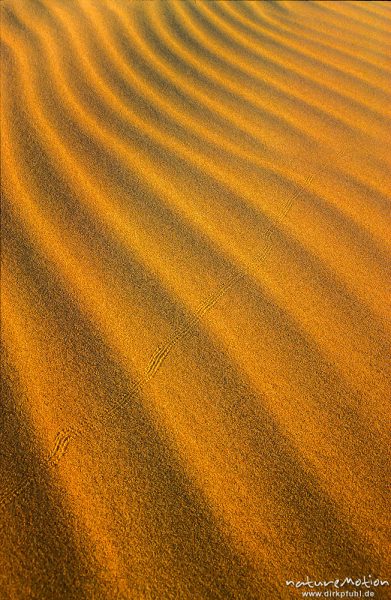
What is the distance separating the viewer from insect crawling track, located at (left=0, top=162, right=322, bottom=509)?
0.96 meters

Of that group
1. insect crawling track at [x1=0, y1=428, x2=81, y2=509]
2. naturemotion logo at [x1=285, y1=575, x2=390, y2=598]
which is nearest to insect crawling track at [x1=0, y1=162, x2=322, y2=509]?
insect crawling track at [x1=0, y1=428, x2=81, y2=509]

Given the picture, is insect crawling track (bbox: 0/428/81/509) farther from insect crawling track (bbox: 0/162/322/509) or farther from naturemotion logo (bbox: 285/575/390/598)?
naturemotion logo (bbox: 285/575/390/598)

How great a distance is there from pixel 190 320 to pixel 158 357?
0.47 ft

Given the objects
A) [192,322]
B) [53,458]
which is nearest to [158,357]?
[192,322]

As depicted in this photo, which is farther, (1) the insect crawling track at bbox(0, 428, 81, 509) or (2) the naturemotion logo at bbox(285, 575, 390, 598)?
(1) the insect crawling track at bbox(0, 428, 81, 509)

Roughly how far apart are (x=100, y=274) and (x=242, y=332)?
1.51ft

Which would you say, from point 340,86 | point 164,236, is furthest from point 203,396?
point 340,86

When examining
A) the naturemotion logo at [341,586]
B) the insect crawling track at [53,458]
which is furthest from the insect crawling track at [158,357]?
the naturemotion logo at [341,586]

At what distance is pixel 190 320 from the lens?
4.14 ft

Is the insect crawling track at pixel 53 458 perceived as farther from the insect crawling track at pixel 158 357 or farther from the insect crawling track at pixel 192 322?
the insect crawling track at pixel 192 322

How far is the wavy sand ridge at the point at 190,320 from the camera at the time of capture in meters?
0.90

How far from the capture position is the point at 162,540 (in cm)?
89

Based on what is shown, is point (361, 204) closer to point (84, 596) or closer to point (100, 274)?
point (100, 274)

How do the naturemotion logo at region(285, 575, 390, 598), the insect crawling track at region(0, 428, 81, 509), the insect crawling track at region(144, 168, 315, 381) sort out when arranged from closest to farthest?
the naturemotion logo at region(285, 575, 390, 598)
the insect crawling track at region(0, 428, 81, 509)
the insect crawling track at region(144, 168, 315, 381)
